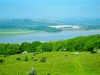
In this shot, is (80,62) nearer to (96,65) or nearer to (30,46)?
(96,65)

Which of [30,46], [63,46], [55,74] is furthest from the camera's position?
[30,46]

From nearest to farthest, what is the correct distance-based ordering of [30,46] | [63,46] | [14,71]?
[14,71]
[63,46]
[30,46]

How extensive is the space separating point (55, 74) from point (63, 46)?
225 ft

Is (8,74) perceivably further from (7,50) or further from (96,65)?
(7,50)

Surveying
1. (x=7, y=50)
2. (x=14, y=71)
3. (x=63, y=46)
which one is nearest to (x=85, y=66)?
(x=14, y=71)

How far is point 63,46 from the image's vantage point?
116375mm

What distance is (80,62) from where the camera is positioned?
58562 mm

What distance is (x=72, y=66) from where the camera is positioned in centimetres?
5444

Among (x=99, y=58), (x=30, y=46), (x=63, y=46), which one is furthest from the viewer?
(x=30, y=46)

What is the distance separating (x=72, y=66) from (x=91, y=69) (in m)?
4.79

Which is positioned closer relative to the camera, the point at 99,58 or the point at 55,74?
the point at 55,74

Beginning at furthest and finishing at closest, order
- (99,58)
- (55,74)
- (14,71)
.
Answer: (99,58)
(14,71)
(55,74)

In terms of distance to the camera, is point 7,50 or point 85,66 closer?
point 85,66

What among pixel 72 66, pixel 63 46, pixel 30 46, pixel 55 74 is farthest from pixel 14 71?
pixel 30 46
